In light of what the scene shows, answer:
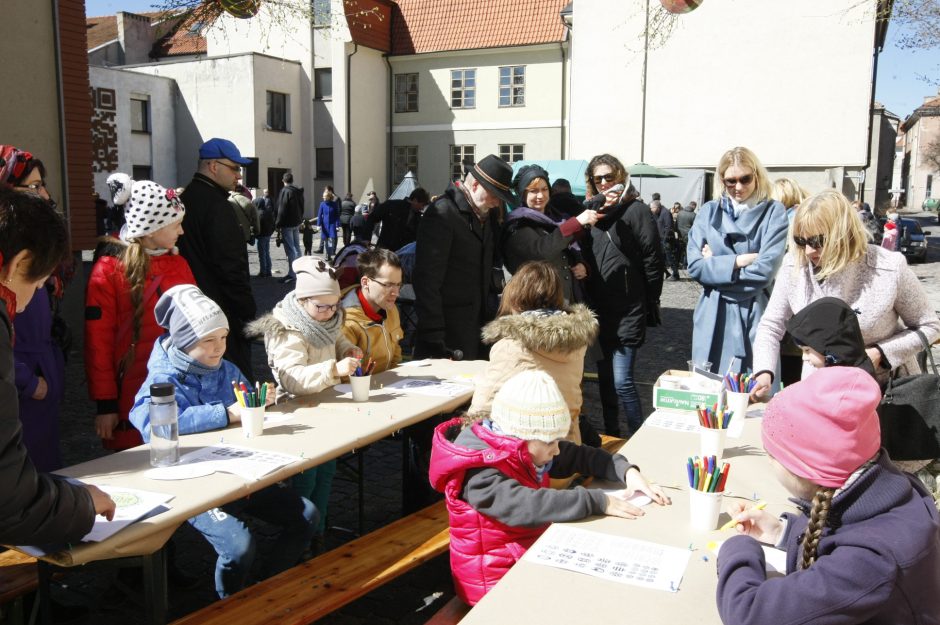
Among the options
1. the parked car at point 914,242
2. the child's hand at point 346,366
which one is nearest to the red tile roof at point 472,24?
the parked car at point 914,242

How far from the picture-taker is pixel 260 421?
3.00 meters

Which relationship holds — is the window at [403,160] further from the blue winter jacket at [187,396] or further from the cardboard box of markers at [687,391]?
the blue winter jacket at [187,396]

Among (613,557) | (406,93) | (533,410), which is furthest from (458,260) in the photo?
(406,93)

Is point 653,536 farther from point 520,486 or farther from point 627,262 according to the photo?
point 627,262

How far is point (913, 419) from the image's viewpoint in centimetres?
296

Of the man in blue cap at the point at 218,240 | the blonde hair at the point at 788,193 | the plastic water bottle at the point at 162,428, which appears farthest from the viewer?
the blonde hair at the point at 788,193

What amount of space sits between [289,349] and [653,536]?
201cm

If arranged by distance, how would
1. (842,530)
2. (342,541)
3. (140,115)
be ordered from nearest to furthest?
1. (842,530)
2. (342,541)
3. (140,115)

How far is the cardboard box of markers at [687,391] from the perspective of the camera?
334 centimetres

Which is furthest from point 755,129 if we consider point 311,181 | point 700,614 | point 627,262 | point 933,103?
point 933,103

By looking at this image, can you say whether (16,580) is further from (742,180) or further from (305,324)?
(742,180)

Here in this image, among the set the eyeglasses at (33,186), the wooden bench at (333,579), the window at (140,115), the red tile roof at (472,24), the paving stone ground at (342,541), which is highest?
the red tile roof at (472,24)

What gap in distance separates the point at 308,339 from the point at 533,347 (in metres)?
1.20

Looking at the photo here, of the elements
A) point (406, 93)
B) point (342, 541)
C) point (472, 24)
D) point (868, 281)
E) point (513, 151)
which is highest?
point (472, 24)
